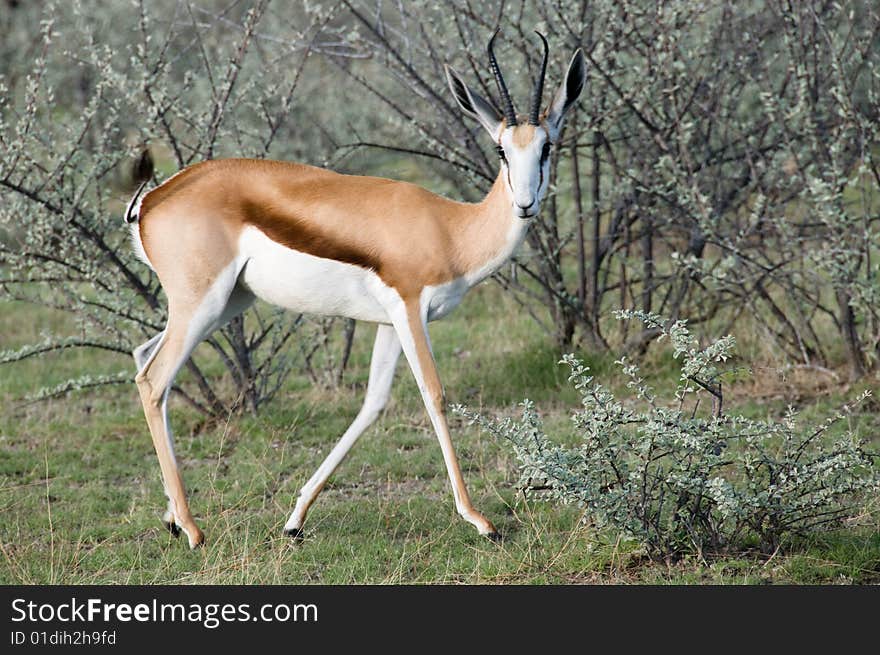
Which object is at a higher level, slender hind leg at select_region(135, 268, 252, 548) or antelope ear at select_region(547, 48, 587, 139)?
antelope ear at select_region(547, 48, 587, 139)

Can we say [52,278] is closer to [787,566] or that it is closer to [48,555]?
[48,555]

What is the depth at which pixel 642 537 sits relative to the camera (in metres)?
4.60

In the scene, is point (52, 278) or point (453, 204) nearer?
point (453, 204)

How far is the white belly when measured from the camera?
494 centimetres

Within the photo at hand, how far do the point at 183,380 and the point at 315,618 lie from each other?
4492 millimetres

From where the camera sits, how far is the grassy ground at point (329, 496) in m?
4.66

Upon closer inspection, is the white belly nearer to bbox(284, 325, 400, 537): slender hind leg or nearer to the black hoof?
bbox(284, 325, 400, 537): slender hind leg

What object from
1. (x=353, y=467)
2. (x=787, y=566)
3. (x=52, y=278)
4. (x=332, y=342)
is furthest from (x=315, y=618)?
(x=332, y=342)

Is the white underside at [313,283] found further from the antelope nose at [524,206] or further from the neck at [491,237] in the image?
the antelope nose at [524,206]

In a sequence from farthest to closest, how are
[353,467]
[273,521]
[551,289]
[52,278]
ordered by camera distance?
[551,289], [52,278], [353,467], [273,521]

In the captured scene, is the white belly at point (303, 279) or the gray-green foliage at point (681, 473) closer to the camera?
the gray-green foliage at point (681, 473)

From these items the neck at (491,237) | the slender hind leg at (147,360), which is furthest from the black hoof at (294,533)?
the neck at (491,237)

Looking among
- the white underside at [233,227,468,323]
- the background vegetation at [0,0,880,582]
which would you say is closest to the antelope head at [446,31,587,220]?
the white underside at [233,227,468,323]

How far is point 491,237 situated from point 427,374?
630 millimetres
